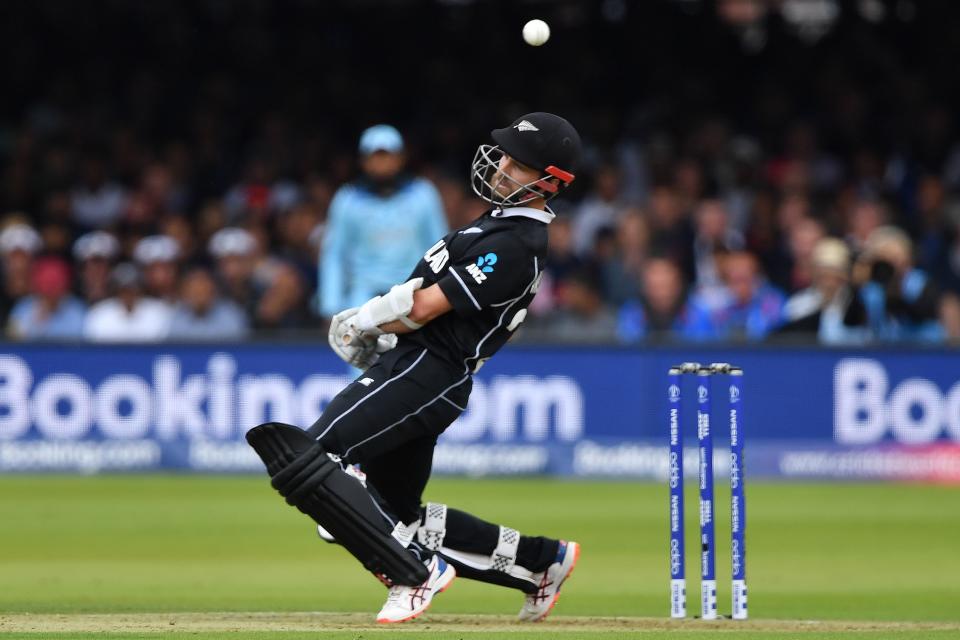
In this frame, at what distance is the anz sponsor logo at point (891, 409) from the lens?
1320 centimetres

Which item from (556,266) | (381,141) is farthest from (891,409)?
(381,141)

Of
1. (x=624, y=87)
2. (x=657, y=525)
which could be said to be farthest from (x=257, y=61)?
(x=657, y=525)

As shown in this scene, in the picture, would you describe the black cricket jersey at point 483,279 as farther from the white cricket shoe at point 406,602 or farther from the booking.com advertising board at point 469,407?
the booking.com advertising board at point 469,407

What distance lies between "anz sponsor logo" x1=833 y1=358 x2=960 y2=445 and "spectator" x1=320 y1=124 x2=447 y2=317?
3800mm

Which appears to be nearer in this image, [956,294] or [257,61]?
[956,294]

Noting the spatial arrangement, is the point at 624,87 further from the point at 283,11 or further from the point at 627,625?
the point at 627,625

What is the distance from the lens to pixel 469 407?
13383 millimetres

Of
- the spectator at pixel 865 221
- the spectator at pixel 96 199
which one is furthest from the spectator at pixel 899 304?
the spectator at pixel 96 199

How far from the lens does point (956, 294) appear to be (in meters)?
15.0

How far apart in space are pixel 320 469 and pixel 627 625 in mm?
1374

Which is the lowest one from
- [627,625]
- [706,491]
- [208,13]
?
[627,625]

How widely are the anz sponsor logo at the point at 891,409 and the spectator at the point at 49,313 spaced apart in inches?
256

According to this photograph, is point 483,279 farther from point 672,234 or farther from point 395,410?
point 672,234

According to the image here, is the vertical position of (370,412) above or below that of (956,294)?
below
